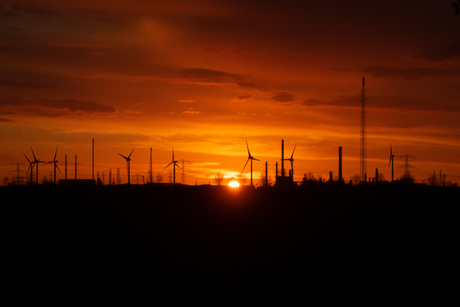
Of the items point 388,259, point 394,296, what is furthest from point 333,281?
point 388,259

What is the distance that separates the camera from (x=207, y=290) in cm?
6231

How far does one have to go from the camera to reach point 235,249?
81562 millimetres

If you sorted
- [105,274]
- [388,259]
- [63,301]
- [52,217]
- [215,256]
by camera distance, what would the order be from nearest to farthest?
[63,301]
[105,274]
[388,259]
[215,256]
[52,217]

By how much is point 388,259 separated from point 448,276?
10.8m

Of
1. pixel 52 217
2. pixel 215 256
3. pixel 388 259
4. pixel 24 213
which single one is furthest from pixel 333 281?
pixel 24 213

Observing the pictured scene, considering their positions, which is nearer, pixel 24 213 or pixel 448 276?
pixel 448 276

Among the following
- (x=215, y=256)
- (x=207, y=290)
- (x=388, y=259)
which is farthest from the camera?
(x=215, y=256)

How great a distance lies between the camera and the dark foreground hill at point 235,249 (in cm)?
6103

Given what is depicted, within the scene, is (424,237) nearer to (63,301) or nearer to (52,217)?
(63,301)

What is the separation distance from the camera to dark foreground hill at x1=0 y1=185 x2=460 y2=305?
61031mm

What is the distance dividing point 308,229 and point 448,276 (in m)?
35.8

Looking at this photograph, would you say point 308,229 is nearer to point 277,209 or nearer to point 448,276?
point 277,209

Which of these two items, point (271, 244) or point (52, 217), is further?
point (52, 217)

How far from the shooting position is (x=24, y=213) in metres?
109
